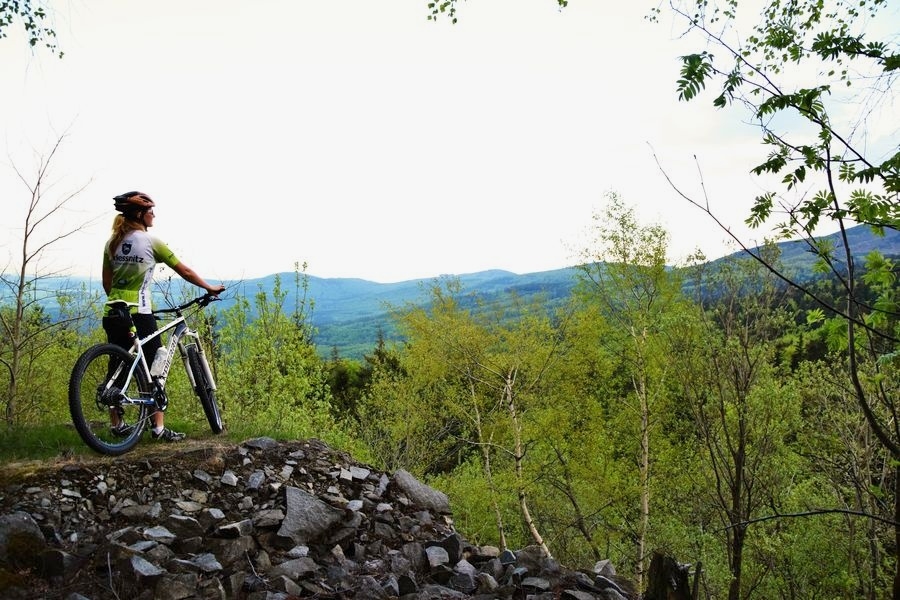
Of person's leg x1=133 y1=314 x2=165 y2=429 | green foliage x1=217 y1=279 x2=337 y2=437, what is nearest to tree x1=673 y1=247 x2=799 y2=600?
green foliage x1=217 y1=279 x2=337 y2=437

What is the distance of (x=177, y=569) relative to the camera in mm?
6438

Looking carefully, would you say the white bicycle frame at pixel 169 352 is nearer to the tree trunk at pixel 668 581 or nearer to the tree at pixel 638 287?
the tree trunk at pixel 668 581

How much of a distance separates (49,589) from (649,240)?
20999 mm

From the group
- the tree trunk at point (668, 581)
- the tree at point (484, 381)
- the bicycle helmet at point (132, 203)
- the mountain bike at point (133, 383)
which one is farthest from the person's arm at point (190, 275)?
the tree at point (484, 381)

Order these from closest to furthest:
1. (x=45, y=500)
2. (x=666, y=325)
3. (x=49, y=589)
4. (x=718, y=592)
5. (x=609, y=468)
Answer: (x=49, y=589)
(x=45, y=500)
(x=666, y=325)
(x=718, y=592)
(x=609, y=468)

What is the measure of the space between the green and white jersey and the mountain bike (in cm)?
18

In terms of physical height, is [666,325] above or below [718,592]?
above

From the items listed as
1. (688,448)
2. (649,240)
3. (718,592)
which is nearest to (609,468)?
(688,448)

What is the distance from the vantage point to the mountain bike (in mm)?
7469

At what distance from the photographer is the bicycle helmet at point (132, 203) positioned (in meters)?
7.97

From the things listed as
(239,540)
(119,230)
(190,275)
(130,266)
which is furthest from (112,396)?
(239,540)

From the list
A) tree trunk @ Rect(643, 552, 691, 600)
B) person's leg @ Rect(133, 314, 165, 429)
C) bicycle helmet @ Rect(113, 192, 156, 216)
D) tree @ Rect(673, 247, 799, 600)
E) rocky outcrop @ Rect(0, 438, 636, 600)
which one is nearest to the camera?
tree trunk @ Rect(643, 552, 691, 600)

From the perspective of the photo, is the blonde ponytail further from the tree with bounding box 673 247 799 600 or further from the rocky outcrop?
the tree with bounding box 673 247 799 600

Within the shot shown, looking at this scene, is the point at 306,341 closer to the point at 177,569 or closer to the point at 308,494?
the point at 308,494
